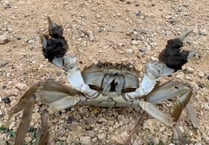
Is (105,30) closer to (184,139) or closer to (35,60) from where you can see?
(35,60)

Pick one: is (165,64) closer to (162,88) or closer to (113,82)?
(162,88)

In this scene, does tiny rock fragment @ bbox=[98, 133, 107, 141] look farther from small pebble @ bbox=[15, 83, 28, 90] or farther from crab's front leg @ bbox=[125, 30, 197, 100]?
small pebble @ bbox=[15, 83, 28, 90]

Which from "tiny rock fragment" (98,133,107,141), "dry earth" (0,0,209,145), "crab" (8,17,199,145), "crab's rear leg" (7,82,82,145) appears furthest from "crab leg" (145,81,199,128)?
"crab's rear leg" (7,82,82,145)

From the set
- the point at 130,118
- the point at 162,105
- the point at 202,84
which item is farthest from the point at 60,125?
the point at 202,84

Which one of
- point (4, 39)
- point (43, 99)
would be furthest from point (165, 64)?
point (4, 39)

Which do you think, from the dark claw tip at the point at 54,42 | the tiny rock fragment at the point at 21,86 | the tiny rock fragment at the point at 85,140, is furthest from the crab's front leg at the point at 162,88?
the tiny rock fragment at the point at 21,86

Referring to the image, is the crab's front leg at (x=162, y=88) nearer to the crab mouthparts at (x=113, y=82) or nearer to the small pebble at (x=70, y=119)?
the crab mouthparts at (x=113, y=82)

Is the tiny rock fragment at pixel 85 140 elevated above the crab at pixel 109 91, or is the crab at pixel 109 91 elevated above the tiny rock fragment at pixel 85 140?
the crab at pixel 109 91
